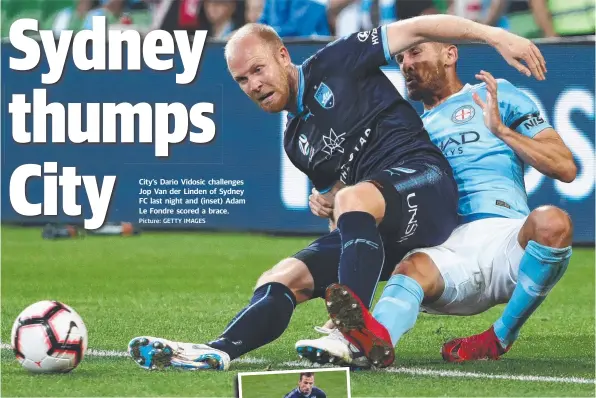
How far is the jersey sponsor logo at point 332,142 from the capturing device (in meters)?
5.19

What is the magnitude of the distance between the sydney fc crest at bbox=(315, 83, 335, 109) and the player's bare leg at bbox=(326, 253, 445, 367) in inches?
30.9

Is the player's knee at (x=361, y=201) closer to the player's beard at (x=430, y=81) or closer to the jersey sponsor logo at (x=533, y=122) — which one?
the jersey sponsor logo at (x=533, y=122)

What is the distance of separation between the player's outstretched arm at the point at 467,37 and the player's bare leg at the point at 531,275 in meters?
0.61

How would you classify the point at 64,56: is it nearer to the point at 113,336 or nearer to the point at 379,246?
the point at 113,336

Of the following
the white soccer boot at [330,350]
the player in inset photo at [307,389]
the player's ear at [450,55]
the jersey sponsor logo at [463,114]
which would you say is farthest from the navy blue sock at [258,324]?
the player's ear at [450,55]

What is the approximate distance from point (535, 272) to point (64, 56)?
756 cm

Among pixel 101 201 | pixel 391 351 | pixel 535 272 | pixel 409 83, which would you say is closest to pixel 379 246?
pixel 391 351

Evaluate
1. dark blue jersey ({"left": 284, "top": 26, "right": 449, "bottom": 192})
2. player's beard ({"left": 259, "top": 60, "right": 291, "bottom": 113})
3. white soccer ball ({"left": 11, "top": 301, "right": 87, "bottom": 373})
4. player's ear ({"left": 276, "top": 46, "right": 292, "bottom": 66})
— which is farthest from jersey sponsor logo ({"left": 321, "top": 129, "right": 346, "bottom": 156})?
white soccer ball ({"left": 11, "top": 301, "right": 87, "bottom": 373})

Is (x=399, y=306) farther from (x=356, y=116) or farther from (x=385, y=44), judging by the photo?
(x=385, y=44)

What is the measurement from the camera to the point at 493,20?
11.0m

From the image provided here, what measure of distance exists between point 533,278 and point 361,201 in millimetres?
860

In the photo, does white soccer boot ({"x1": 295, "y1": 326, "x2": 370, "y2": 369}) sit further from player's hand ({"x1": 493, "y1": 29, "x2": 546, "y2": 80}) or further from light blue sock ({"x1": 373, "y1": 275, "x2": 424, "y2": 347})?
player's hand ({"x1": 493, "y1": 29, "x2": 546, "y2": 80})

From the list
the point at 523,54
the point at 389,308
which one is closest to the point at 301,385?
the point at 389,308

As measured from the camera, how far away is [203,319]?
22.2 ft
